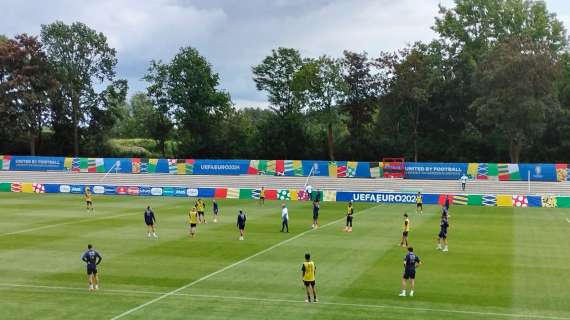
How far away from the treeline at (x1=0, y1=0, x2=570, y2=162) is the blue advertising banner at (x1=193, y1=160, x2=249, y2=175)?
43.6 ft

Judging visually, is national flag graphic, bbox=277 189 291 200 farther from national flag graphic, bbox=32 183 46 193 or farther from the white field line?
the white field line

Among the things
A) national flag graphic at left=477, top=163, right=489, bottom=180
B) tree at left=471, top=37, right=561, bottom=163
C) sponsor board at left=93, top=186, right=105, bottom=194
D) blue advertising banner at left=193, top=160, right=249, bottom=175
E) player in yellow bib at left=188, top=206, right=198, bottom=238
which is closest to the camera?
player in yellow bib at left=188, top=206, right=198, bottom=238

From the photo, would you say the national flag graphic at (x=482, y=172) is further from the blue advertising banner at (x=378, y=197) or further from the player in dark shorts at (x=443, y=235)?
the player in dark shorts at (x=443, y=235)

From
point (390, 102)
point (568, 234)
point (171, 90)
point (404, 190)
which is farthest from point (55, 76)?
point (568, 234)

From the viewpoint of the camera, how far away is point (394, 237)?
36.7 m

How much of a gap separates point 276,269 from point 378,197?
112 feet

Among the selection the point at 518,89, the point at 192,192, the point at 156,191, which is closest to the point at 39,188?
the point at 156,191

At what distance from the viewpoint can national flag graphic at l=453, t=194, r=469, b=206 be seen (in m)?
58.1

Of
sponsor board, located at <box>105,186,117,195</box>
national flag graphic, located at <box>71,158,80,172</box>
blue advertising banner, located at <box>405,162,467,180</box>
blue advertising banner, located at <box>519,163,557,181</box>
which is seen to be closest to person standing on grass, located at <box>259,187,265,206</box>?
sponsor board, located at <box>105,186,117,195</box>

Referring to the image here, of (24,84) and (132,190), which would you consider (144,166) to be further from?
(24,84)

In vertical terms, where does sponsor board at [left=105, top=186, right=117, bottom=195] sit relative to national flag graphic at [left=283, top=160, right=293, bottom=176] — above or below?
below

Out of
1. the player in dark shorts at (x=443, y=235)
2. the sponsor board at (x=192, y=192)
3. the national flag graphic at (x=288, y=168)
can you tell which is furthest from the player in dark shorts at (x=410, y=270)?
the national flag graphic at (x=288, y=168)

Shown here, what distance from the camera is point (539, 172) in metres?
68.4

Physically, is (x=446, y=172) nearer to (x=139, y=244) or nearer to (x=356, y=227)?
(x=356, y=227)
